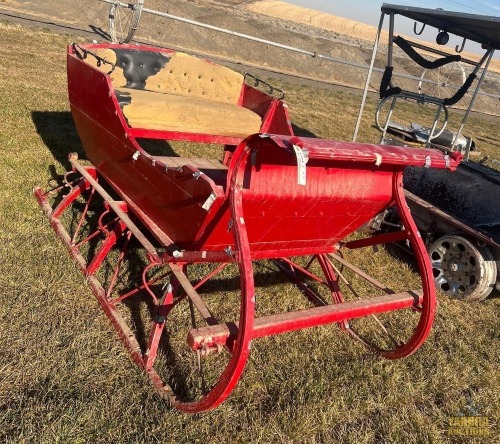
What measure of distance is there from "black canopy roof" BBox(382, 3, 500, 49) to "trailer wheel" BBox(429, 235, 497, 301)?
2.28 m

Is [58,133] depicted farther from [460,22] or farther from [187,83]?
[460,22]

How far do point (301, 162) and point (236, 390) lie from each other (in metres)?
1.66

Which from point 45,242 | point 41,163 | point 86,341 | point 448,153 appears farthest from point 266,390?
point 41,163

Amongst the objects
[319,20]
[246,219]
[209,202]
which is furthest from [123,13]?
[319,20]

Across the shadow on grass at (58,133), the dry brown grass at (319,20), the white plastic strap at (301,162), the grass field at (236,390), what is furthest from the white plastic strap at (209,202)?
the dry brown grass at (319,20)

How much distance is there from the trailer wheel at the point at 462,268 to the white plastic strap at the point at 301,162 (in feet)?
9.66

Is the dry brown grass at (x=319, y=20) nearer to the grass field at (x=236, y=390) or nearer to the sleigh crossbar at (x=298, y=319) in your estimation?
the grass field at (x=236, y=390)

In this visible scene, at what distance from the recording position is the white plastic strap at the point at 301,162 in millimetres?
2205

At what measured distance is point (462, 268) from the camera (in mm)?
4707

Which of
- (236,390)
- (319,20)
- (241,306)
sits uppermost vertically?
(241,306)

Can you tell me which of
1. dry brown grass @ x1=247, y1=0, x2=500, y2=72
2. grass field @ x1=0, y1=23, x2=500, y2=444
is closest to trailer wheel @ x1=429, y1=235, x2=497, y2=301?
grass field @ x1=0, y1=23, x2=500, y2=444

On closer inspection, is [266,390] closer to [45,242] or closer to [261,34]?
[45,242]

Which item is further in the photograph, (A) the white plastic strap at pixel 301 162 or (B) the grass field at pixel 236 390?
(B) the grass field at pixel 236 390

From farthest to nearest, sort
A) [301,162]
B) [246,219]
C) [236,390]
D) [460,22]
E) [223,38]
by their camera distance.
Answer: [223,38] → [460,22] → [236,390] → [246,219] → [301,162]
